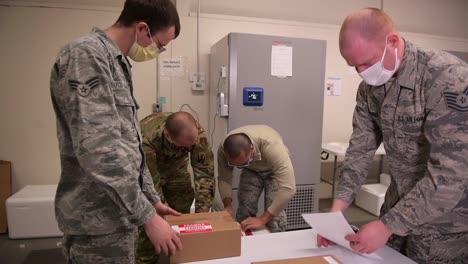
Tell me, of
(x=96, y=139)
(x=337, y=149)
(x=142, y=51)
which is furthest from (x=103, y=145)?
(x=337, y=149)

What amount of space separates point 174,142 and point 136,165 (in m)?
0.93

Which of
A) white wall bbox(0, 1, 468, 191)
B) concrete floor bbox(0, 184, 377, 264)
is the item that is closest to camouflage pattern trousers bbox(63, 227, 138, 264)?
concrete floor bbox(0, 184, 377, 264)

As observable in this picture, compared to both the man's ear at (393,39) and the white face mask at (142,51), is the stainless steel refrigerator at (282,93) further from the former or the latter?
the man's ear at (393,39)

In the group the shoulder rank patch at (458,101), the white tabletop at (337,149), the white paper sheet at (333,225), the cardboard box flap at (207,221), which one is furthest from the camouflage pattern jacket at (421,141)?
the white tabletop at (337,149)

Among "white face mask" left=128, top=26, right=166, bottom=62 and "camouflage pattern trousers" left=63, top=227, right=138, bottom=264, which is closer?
"camouflage pattern trousers" left=63, top=227, right=138, bottom=264

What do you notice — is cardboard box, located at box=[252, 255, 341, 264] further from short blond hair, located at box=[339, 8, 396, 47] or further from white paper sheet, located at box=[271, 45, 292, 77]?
white paper sheet, located at box=[271, 45, 292, 77]

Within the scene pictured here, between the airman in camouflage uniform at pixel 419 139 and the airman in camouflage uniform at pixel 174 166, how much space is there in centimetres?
102

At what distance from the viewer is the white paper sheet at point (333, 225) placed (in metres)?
1.10

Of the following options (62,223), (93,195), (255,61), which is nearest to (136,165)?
(93,195)

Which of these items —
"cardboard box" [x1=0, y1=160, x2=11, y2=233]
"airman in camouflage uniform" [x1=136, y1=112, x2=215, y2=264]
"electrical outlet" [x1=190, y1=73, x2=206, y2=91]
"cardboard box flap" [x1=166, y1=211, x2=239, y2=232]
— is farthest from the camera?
"electrical outlet" [x1=190, y1=73, x2=206, y2=91]

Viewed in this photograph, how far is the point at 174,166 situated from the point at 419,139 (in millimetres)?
1552

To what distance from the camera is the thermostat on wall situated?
2676mm

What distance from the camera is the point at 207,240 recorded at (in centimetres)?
111

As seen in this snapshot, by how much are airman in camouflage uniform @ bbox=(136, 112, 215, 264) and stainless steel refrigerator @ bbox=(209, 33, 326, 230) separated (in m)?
0.59
